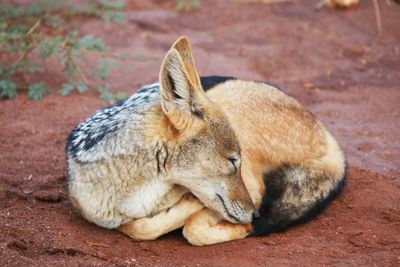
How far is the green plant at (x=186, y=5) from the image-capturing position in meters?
10.9

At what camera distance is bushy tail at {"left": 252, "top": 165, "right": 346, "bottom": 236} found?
3.68 meters

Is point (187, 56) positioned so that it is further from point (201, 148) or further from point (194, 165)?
point (194, 165)

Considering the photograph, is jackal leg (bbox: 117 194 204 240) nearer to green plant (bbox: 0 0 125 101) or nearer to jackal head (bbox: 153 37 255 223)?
jackal head (bbox: 153 37 255 223)

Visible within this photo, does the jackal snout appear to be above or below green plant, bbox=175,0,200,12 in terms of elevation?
above

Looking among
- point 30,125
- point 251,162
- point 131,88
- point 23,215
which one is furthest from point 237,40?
point 23,215

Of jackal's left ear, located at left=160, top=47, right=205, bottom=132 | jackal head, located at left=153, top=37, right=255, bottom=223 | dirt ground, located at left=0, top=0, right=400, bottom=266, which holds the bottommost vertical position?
dirt ground, located at left=0, top=0, right=400, bottom=266

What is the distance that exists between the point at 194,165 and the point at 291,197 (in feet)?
3.24

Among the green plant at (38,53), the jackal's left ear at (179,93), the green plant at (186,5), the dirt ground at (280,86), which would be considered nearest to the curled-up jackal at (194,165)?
the jackal's left ear at (179,93)

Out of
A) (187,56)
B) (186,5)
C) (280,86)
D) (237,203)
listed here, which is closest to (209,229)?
(237,203)

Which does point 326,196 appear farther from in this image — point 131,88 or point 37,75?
point 37,75

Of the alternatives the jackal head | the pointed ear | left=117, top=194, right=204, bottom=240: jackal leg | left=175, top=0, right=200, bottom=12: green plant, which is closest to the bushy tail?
the jackal head

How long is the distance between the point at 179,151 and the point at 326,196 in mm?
1488

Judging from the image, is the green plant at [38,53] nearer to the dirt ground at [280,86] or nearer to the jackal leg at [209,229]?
the dirt ground at [280,86]

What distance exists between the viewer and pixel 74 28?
31.1ft
